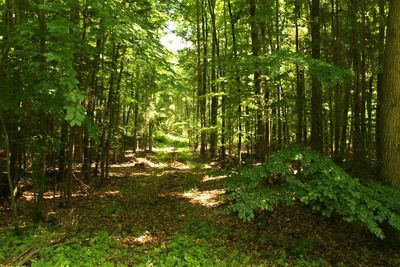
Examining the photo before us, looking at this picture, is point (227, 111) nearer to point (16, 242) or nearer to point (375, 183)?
point (375, 183)

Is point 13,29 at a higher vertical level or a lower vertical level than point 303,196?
higher

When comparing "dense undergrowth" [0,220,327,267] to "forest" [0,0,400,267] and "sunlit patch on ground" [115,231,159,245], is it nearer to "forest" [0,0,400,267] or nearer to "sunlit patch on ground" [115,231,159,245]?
"forest" [0,0,400,267]

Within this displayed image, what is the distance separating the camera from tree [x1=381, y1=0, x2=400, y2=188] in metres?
7.78

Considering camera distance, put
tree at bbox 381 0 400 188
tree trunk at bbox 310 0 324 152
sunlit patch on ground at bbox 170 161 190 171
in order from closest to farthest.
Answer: tree at bbox 381 0 400 188
tree trunk at bbox 310 0 324 152
sunlit patch on ground at bbox 170 161 190 171

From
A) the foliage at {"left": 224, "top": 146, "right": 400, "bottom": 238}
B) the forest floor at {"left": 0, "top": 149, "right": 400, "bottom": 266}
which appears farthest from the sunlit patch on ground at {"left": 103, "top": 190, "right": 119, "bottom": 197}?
the foliage at {"left": 224, "top": 146, "right": 400, "bottom": 238}

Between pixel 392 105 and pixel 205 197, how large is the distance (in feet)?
22.5

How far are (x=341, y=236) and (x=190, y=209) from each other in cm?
454

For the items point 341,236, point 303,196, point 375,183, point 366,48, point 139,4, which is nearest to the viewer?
point 303,196

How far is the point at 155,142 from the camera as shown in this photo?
4022 cm

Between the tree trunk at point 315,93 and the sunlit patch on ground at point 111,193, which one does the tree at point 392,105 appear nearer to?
the tree trunk at point 315,93

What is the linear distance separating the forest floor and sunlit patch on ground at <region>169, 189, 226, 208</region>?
41 millimetres

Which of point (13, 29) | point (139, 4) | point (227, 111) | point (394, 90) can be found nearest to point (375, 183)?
point (394, 90)

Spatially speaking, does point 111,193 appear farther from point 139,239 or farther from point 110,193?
point 139,239

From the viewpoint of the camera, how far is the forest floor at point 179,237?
696cm
